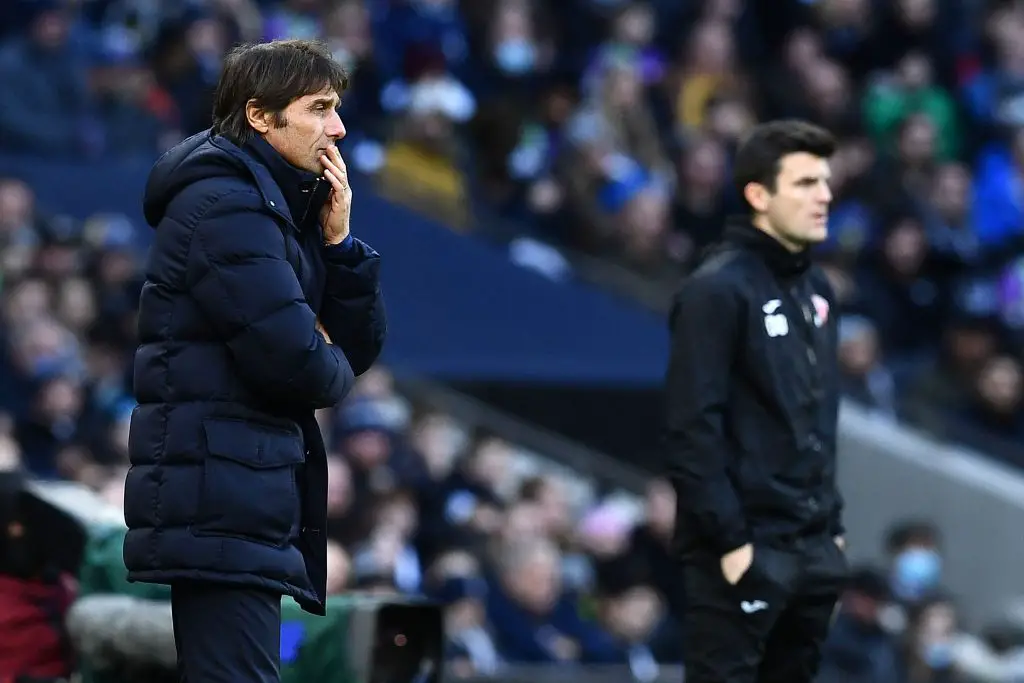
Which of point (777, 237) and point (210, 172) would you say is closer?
point (210, 172)

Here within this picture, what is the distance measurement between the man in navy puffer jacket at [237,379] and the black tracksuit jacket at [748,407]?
1.71m

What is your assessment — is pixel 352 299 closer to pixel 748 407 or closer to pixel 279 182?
pixel 279 182

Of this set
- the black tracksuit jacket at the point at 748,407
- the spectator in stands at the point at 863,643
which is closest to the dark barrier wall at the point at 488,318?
the spectator in stands at the point at 863,643

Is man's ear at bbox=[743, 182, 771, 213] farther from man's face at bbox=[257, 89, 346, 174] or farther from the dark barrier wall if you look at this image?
the dark barrier wall

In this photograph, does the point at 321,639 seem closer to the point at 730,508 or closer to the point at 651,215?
the point at 730,508

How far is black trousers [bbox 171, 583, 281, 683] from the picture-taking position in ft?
16.0

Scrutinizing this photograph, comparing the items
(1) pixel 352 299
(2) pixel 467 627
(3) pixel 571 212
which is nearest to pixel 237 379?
(1) pixel 352 299

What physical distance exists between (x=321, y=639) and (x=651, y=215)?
7.19 meters

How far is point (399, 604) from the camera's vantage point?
21.5 feet

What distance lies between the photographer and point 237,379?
16.2 ft

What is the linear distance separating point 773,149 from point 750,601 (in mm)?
1423

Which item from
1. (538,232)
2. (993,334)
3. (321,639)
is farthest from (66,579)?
(993,334)

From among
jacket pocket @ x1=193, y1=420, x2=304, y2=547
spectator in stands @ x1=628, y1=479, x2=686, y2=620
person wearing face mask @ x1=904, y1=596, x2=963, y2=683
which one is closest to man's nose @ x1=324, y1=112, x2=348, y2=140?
jacket pocket @ x1=193, y1=420, x2=304, y2=547

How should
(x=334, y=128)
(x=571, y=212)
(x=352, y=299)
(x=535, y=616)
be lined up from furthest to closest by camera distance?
(x=571, y=212), (x=535, y=616), (x=352, y=299), (x=334, y=128)
